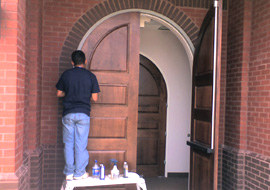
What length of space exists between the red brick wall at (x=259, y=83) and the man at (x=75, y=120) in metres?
2.56

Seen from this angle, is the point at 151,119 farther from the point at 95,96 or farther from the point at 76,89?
the point at 76,89

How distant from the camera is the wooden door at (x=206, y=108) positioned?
137 inches

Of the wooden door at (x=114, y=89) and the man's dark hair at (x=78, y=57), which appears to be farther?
the wooden door at (x=114, y=89)

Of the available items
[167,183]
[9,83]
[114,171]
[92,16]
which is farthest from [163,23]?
[167,183]

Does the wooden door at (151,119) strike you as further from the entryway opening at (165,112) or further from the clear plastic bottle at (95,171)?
the clear plastic bottle at (95,171)

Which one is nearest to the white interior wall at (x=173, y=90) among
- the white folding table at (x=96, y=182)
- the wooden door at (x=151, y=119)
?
the wooden door at (x=151, y=119)

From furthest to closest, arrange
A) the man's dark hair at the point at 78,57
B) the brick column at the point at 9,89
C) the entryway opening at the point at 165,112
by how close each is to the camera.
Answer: the entryway opening at the point at 165,112 < the man's dark hair at the point at 78,57 < the brick column at the point at 9,89

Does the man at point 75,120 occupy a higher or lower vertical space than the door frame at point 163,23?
lower

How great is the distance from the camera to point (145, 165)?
6.22 metres

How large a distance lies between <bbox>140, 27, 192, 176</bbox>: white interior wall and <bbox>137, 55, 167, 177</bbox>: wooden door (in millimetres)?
122

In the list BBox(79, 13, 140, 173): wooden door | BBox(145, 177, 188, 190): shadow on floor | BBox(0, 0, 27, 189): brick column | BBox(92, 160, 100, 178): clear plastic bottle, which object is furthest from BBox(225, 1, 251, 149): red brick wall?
BBox(0, 0, 27, 189): brick column

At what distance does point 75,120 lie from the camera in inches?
147

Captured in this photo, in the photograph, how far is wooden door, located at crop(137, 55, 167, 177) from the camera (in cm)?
623

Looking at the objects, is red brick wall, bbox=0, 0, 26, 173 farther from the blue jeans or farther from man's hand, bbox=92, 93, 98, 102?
man's hand, bbox=92, 93, 98, 102
